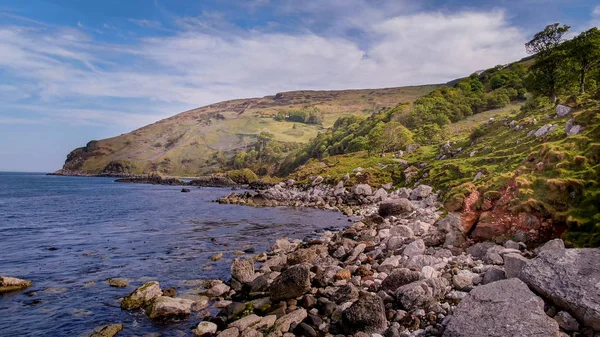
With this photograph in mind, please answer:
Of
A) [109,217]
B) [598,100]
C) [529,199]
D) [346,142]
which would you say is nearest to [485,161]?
[598,100]

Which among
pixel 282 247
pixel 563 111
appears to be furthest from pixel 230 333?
pixel 563 111

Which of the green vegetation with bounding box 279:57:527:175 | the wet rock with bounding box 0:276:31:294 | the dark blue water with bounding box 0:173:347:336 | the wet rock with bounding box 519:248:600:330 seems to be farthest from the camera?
the green vegetation with bounding box 279:57:527:175

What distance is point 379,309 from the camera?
13.0m

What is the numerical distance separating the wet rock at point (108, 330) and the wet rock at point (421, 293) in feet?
39.4

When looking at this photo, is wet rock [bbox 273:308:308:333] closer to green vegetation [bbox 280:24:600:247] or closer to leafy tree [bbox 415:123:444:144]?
green vegetation [bbox 280:24:600:247]

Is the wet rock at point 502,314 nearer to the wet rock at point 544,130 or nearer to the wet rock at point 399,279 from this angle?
the wet rock at point 399,279

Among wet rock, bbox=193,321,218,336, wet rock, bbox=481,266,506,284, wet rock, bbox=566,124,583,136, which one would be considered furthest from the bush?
wet rock, bbox=481,266,506,284

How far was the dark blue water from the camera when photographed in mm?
15906

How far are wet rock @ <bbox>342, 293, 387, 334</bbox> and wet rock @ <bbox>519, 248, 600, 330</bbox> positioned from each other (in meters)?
5.11

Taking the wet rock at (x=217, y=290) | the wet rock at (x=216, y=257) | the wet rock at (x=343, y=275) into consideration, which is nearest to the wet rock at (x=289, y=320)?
the wet rock at (x=343, y=275)

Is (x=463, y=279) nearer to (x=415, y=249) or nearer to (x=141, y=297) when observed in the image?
(x=415, y=249)

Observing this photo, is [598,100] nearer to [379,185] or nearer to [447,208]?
[447,208]

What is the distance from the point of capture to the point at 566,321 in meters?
Answer: 10.3

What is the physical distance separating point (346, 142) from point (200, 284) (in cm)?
14253
